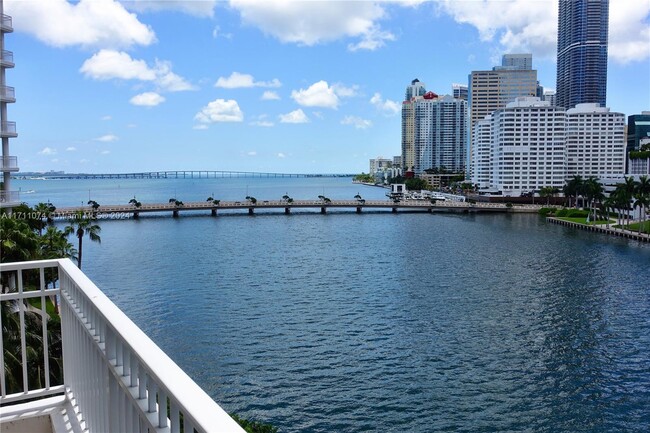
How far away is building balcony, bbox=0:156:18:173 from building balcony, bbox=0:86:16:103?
10.2 ft

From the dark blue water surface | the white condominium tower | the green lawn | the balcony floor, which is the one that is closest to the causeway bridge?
the green lawn

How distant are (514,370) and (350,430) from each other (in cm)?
887

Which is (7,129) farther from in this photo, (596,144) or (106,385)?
(596,144)

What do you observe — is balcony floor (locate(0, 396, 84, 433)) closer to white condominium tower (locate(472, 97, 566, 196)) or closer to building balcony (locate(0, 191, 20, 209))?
building balcony (locate(0, 191, 20, 209))

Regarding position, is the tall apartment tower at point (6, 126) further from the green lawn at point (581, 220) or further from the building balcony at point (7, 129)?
the green lawn at point (581, 220)

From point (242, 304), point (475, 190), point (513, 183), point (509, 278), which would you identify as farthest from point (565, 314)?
point (475, 190)

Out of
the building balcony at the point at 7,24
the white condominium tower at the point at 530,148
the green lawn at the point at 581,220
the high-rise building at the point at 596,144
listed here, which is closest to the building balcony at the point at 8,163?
the building balcony at the point at 7,24

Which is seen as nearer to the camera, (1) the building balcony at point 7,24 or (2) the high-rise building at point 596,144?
(1) the building balcony at point 7,24

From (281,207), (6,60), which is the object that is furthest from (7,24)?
(281,207)

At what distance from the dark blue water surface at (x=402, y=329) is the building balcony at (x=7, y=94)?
13240 mm

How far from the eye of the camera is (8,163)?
31.7 m

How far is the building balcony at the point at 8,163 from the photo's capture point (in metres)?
31.4

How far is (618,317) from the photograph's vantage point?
109ft

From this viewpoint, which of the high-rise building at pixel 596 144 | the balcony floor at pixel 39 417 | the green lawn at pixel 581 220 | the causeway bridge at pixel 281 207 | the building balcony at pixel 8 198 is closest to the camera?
the balcony floor at pixel 39 417
